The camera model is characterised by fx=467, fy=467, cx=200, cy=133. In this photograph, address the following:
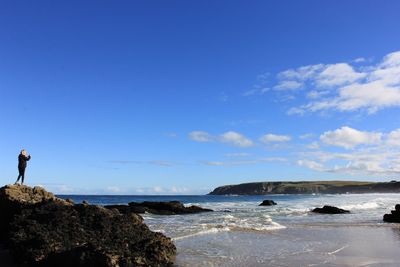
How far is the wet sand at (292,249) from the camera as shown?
12.9 metres

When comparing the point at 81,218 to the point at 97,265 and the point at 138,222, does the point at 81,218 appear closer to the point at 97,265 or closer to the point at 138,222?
the point at 138,222

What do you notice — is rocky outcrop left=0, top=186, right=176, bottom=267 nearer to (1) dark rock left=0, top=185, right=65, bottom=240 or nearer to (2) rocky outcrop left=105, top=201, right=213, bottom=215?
(1) dark rock left=0, top=185, right=65, bottom=240

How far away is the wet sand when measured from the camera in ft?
42.3

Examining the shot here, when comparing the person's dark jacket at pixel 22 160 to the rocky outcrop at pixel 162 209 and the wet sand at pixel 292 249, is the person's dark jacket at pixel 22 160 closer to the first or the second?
the wet sand at pixel 292 249

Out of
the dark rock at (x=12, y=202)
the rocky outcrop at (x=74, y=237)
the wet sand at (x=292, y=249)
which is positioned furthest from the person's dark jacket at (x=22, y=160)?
the wet sand at (x=292, y=249)

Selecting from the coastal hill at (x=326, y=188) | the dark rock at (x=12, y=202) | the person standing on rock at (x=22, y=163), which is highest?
the coastal hill at (x=326, y=188)

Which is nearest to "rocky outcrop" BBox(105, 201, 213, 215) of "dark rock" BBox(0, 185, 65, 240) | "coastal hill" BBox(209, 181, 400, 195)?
"dark rock" BBox(0, 185, 65, 240)

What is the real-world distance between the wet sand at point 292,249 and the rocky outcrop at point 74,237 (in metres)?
1.25

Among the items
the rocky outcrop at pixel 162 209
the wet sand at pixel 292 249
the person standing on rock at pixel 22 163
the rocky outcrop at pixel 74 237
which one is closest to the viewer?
the rocky outcrop at pixel 74 237

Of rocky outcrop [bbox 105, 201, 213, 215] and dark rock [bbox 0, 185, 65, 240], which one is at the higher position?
dark rock [bbox 0, 185, 65, 240]

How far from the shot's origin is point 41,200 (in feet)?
50.8

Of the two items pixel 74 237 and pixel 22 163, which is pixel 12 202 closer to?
pixel 74 237

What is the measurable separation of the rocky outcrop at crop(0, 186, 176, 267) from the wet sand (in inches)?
49.4

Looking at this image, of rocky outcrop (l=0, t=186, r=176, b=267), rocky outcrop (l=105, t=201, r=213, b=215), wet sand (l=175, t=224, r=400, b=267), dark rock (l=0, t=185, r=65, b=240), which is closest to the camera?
rocky outcrop (l=0, t=186, r=176, b=267)
